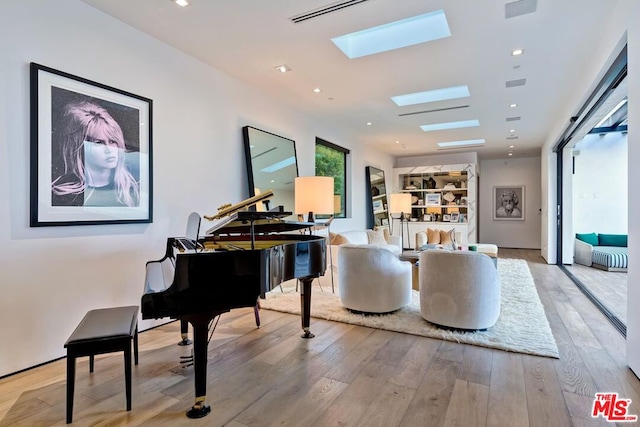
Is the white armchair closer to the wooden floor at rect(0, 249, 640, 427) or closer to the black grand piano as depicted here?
the wooden floor at rect(0, 249, 640, 427)

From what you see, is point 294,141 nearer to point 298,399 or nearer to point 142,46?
point 142,46

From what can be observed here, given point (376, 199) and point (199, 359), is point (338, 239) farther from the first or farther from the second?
point (199, 359)

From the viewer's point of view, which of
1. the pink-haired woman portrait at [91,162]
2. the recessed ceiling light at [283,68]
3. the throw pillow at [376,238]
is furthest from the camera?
the throw pillow at [376,238]

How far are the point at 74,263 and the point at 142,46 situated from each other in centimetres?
209

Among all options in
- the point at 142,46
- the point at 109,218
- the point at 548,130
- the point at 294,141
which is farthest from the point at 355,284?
the point at 548,130

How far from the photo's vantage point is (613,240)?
281 inches

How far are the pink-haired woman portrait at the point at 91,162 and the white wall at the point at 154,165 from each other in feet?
0.72

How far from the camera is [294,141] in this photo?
18.3 feet

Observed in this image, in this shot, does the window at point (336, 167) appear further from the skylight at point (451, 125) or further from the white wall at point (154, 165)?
the white wall at point (154, 165)

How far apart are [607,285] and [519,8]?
451cm

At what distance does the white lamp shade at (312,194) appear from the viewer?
15.1 feet

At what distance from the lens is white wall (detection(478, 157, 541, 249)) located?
10.4m

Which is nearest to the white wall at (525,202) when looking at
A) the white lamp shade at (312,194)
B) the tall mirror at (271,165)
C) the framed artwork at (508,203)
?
the framed artwork at (508,203)

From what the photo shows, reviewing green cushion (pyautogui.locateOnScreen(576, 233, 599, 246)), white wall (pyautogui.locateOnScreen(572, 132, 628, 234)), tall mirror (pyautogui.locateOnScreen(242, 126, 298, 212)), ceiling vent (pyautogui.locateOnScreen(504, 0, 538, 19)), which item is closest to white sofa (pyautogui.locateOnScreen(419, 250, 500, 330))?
ceiling vent (pyautogui.locateOnScreen(504, 0, 538, 19))
